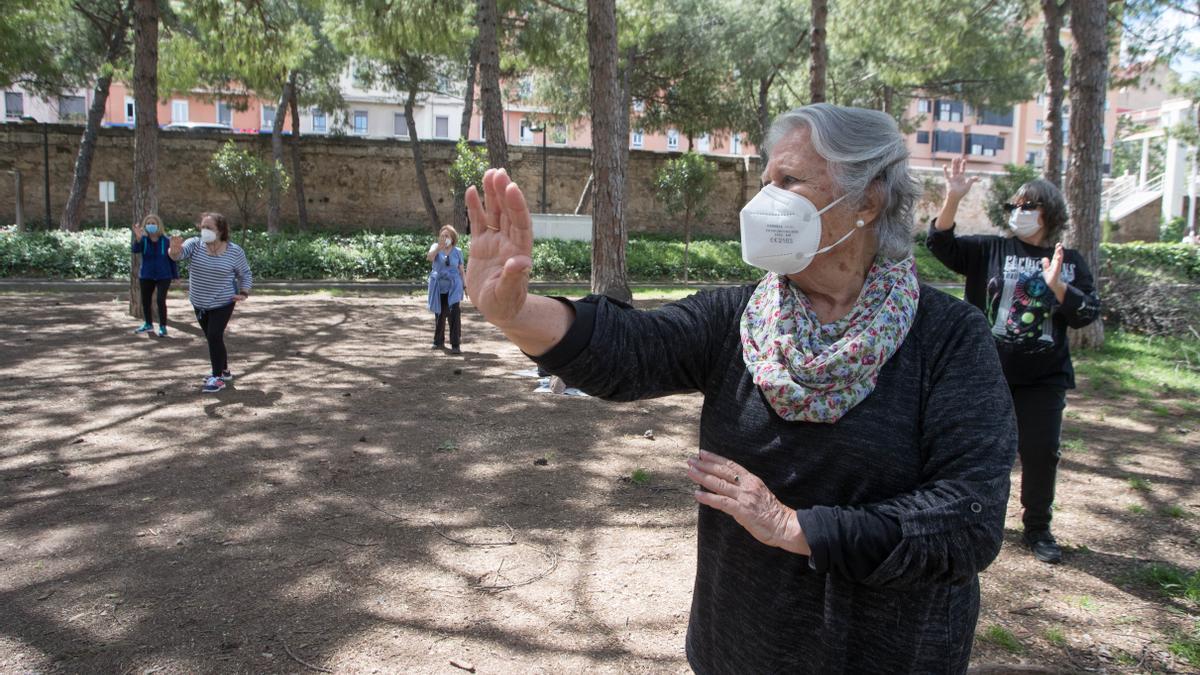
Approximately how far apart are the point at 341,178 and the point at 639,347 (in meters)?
29.4

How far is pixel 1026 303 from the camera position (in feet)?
12.8

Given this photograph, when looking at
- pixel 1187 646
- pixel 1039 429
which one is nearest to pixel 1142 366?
pixel 1039 429

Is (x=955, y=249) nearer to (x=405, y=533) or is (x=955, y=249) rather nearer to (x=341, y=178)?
(x=405, y=533)

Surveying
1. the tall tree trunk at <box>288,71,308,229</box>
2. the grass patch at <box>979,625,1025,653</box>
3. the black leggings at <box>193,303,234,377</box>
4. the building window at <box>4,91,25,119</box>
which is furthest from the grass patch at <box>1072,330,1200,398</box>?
the building window at <box>4,91,25,119</box>

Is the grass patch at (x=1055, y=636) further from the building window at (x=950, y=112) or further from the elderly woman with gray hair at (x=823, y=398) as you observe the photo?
the building window at (x=950, y=112)

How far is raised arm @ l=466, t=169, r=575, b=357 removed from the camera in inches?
63.7

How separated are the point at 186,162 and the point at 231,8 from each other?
16.3m

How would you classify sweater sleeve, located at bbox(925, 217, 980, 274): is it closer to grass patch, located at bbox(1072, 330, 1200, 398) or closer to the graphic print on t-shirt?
the graphic print on t-shirt

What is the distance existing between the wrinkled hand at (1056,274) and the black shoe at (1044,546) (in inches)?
49.0

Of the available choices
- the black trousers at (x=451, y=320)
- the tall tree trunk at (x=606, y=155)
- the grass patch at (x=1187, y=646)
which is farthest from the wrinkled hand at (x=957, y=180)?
the black trousers at (x=451, y=320)

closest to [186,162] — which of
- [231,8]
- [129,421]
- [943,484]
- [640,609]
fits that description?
[231,8]

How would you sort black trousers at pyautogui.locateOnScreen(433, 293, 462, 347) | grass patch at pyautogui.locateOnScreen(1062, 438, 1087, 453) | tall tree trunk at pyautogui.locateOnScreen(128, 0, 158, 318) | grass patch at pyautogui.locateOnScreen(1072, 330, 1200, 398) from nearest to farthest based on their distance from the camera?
grass patch at pyautogui.locateOnScreen(1062, 438, 1087, 453)
grass patch at pyautogui.locateOnScreen(1072, 330, 1200, 398)
black trousers at pyautogui.locateOnScreen(433, 293, 462, 347)
tall tree trunk at pyautogui.locateOnScreen(128, 0, 158, 318)

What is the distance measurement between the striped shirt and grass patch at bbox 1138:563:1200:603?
692cm

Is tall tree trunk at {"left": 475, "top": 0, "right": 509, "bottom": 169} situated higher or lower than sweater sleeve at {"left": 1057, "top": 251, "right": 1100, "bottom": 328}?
higher
